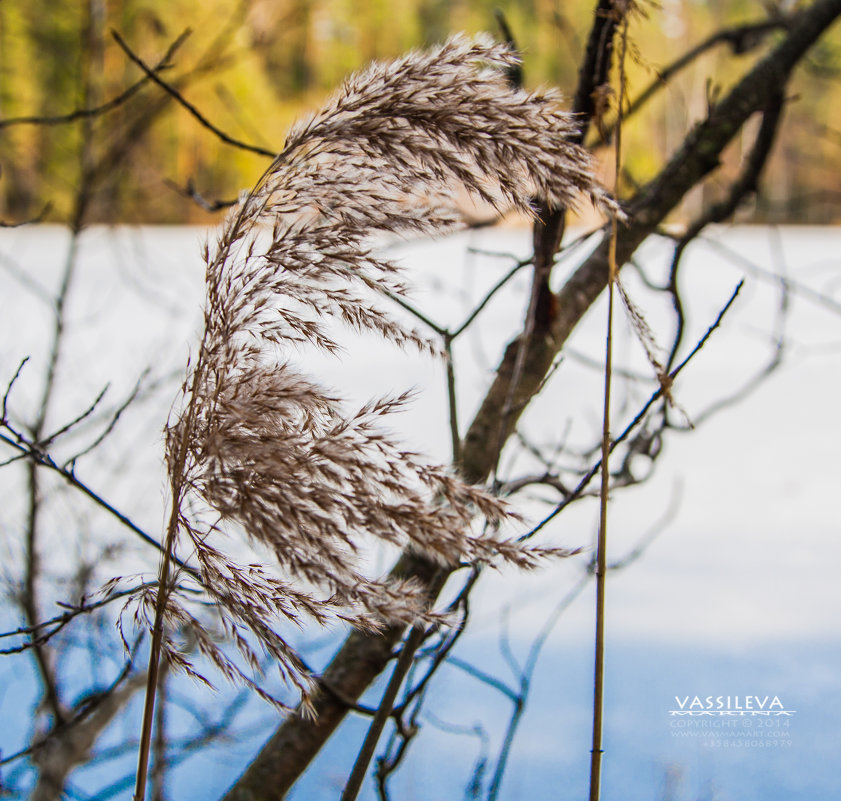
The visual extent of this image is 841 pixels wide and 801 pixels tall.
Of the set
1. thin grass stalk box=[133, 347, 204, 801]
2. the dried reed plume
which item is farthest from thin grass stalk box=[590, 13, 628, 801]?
thin grass stalk box=[133, 347, 204, 801]

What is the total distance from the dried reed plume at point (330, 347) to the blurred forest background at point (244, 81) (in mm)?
75

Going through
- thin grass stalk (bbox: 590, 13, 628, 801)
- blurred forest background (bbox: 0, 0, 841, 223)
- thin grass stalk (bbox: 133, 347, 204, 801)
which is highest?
blurred forest background (bbox: 0, 0, 841, 223)

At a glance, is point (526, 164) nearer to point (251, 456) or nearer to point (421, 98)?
point (421, 98)

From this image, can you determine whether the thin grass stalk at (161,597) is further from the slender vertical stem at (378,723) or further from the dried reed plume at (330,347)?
the slender vertical stem at (378,723)

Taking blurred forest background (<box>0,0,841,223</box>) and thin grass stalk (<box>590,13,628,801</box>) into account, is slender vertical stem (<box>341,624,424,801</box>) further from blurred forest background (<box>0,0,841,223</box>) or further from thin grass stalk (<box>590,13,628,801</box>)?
blurred forest background (<box>0,0,841,223</box>)

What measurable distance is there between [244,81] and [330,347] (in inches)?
327

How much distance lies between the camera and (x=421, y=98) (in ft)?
1.66

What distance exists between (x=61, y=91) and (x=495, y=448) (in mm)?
3392

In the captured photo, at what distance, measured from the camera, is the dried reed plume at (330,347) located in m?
0.50

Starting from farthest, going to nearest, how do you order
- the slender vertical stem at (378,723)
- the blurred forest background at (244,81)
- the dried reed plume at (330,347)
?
the blurred forest background at (244,81), the slender vertical stem at (378,723), the dried reed plume at (330,347)

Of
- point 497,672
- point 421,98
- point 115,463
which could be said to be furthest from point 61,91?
point 421,98

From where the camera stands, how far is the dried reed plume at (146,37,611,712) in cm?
50

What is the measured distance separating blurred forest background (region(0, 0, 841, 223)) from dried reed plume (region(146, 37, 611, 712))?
0.24ft

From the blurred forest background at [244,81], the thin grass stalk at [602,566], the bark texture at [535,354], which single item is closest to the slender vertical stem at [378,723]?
the bark texture at [535,354]
